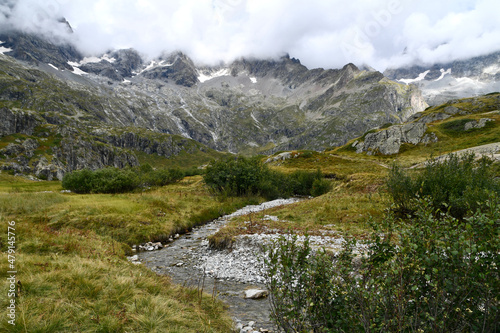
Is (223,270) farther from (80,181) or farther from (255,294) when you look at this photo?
(80,181)

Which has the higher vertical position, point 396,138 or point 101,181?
point 396,138

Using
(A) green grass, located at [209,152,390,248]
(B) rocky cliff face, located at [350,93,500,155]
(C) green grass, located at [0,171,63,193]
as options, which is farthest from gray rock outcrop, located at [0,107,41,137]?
(B) rocky cliff face, located at [350,93,500,155]

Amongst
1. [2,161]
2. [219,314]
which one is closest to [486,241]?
[219,314]

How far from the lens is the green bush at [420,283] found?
392 cm

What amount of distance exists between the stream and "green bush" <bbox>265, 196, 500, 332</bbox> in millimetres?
3259

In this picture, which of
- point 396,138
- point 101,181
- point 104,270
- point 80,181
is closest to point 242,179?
point 101,181

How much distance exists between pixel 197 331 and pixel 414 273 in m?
5.72

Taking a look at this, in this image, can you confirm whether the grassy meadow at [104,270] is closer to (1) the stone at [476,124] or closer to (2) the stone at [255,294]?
(2) the stone at [255,294]

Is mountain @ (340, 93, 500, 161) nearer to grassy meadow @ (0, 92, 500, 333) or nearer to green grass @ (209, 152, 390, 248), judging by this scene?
green grass @ (209, 152, 390, 248)

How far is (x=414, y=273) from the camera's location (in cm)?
421

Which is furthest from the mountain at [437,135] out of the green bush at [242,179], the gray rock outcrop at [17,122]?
the gray rock outcrop at [17,122]

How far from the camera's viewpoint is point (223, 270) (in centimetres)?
1323

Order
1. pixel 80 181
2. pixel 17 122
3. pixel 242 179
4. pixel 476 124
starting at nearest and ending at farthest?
pixel 242 179 < pixel 80 181 < pixel 476 124 < pixel 17 122

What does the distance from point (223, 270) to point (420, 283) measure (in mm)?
10649
